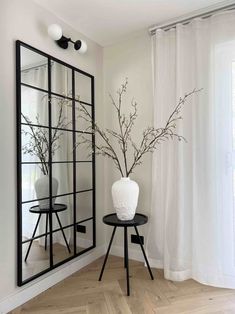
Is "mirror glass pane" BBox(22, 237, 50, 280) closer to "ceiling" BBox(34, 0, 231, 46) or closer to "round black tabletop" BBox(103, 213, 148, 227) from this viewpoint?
"round black tabletop" BBox(103, 213, 148, 227)

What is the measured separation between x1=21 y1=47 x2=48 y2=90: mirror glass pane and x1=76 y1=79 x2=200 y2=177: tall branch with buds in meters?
0.52

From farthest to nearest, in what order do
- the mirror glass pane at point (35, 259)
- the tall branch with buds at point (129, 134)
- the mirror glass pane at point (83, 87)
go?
the mirror glass pane at point (83, 87), the tall branch with buds at point (129, 134), the mirror glass pane at point (35, 259)

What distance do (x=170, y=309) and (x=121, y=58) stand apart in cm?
238

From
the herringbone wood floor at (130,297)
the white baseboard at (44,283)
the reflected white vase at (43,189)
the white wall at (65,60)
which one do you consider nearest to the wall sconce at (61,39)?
the white wall at (65,60)

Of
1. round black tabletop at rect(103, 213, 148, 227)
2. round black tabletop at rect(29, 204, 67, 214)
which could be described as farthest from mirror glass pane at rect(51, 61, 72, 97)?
round black tabletop at rect(103, 213, 148, 227)

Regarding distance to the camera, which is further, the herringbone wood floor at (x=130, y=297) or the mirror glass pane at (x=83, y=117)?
the mirror glass pane at (x=83, y=117)

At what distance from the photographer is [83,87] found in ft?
8.55

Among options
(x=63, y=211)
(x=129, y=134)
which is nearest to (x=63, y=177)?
(x=63, y=211)

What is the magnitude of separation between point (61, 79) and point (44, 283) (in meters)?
1.74

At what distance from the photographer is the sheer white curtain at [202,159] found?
7.02 ft

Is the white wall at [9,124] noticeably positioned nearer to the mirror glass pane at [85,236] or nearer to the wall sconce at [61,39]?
the wall sconce at [61,39]

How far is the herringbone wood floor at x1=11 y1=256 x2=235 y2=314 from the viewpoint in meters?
1.85

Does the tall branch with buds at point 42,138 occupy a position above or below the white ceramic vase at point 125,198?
above

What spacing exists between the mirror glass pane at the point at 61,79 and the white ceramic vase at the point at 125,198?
973 mm
